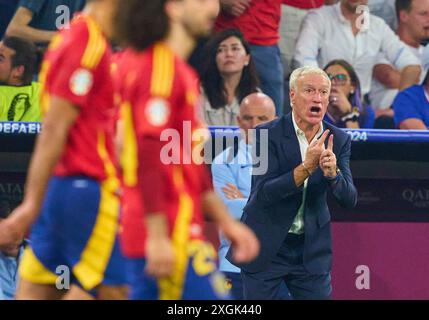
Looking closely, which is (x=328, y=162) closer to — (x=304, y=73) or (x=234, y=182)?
(x=304, y=73)

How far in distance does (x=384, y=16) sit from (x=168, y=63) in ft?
18.4

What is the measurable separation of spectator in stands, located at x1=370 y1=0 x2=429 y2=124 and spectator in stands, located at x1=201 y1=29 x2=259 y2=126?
1166 millimetres

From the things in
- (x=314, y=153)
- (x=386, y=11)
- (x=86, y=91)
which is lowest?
(x=314, y=153)

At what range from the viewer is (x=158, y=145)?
13.7 ft

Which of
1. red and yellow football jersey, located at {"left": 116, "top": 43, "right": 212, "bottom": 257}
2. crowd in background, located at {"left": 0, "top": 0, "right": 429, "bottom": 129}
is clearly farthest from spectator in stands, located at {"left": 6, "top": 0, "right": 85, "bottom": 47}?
red and yellow football jersey, located at {"left": 116, "top": 43, "right": 212, "bottom": 257}

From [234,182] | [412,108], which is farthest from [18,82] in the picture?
[412,108]

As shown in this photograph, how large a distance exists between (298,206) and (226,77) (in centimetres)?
207

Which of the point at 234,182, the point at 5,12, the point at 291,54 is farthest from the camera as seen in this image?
the point at 291,54

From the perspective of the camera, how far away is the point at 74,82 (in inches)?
181

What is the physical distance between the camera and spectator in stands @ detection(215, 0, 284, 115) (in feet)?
28.9

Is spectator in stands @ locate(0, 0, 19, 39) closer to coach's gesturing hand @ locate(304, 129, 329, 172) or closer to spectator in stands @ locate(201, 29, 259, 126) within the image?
spectator in stands @ locate(201, 29, 259, 126)
